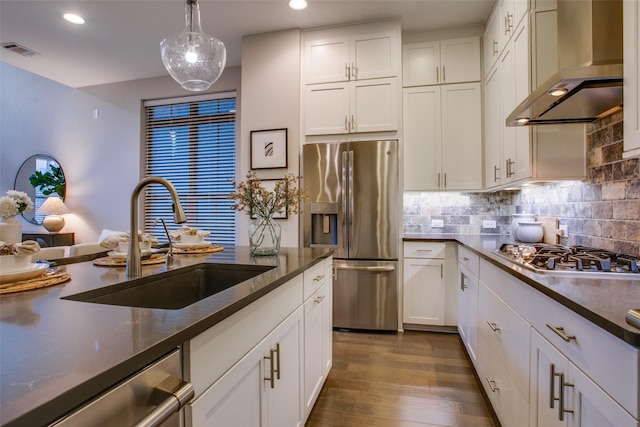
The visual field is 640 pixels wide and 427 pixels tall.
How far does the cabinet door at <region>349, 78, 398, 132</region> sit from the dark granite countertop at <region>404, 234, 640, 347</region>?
210 centimetres

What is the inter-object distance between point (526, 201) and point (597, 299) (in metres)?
2.31

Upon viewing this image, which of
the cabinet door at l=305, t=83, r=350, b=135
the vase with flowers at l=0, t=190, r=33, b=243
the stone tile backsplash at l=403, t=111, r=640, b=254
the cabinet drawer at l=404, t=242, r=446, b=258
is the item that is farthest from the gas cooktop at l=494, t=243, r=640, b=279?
the vase with flowers at l=0, t=190, r=33, b=243

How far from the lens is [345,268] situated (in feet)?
10.4

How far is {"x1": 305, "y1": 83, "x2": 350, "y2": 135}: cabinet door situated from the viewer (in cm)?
328

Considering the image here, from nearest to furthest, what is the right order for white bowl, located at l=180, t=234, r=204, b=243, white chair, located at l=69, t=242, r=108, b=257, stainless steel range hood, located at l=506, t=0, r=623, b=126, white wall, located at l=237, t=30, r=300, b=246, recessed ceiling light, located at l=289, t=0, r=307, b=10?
stainless steel range hood, located at l=506, t=0, r=623, b=126, white bowl, located at l=180, t=234, r=204, b=243, white chair, located at l=69, t=242, r=108, b=257, recessed ceiling light, located at l=289, t=0, r=307, b=10, white wall, located at l=237, t=30, r=300, b=246

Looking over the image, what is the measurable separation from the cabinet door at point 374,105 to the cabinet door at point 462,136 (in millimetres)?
599

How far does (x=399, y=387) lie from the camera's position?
214cm

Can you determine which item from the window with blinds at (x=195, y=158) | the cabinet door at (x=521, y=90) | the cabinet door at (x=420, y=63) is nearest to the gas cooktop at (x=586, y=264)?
the cabinet door at (x=521, y=90)

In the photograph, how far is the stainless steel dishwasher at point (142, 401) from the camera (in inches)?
18.6

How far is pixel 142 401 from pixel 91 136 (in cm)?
540

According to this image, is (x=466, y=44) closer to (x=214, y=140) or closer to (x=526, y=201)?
(x=526, y=201)

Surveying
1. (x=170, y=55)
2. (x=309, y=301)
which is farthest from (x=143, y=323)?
(x=170, y=55)

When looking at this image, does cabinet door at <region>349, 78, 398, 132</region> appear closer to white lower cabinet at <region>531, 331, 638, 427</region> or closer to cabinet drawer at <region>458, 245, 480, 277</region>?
cabinet drawer at <region>458, 245, 480, 277</region>

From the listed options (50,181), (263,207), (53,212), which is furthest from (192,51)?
(50,181)
